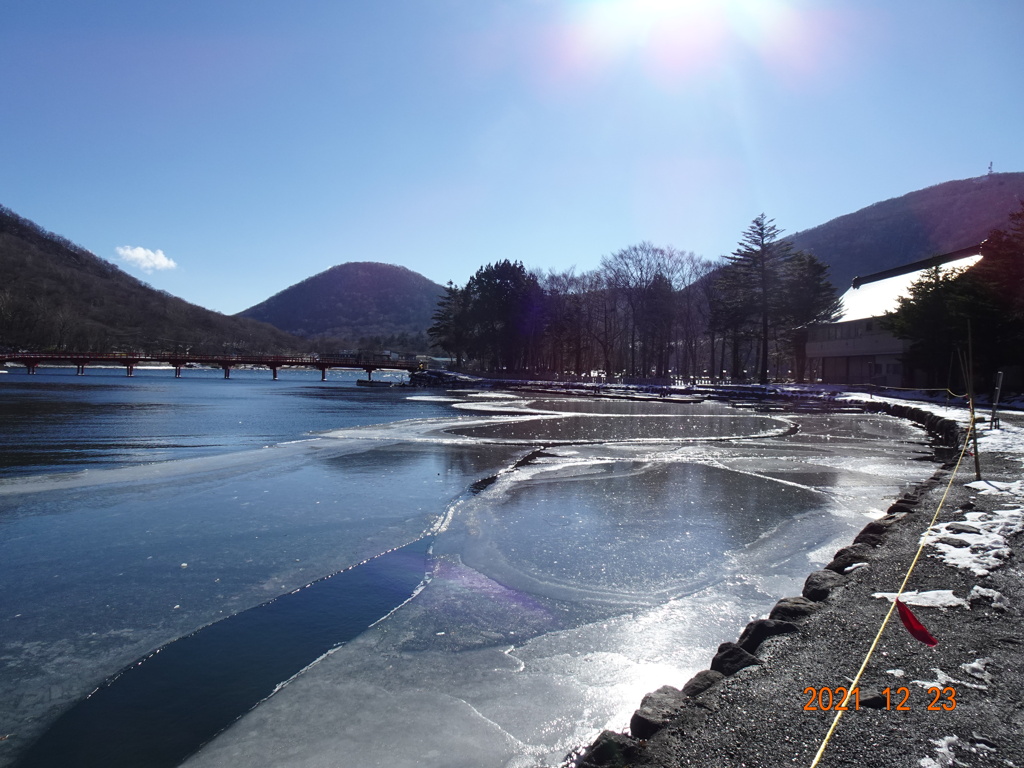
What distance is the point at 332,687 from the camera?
15.6ft

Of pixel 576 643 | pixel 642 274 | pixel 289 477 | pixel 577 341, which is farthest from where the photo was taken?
pixel 577 341

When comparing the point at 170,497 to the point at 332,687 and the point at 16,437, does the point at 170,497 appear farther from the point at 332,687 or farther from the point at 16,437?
the point at 16,437

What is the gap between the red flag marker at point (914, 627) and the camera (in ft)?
13.8

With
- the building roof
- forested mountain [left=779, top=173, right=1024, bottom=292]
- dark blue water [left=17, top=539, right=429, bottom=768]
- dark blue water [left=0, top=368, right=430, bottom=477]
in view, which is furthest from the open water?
forested mountain [left=779, top=173, right=1024, bottom=292]

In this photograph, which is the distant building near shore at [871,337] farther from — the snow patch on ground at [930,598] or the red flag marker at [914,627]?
the red flag marker at [914,627]

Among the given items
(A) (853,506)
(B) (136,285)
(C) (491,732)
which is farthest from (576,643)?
(B) (136,285)

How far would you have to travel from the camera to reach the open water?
4.26 m

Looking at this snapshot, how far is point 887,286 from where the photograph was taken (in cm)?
5250

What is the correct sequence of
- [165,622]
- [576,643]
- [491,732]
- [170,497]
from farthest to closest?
[170,497] → [165,622] → [576,643] → [491,732]

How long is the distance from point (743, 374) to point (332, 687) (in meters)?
67.2

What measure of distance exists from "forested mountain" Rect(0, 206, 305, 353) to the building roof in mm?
139657

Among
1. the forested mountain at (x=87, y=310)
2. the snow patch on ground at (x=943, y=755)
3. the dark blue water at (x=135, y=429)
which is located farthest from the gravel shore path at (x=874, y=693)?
the forested mountain at (x=87, y=310)

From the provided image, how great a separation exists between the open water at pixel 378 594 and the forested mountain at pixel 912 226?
138209mm

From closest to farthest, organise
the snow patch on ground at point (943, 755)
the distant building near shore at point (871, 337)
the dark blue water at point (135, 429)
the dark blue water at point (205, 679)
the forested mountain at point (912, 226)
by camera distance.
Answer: the snow patch on ground at point (943, 755), the dark blue water at point (205, 679), the dark blue water at point (135, 429), the distant building near shore at point (871, 337), the forested mountain at point (912, 226)
